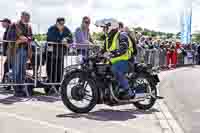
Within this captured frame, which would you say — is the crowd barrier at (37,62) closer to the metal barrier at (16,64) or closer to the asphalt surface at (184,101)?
the metal barrier at (16,64)

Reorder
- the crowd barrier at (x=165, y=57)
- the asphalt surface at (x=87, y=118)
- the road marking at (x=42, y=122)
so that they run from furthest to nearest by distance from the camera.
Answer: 1. the crowd barrier at (x=165, y=57)
2. the asphalt surface at (x=87, y=118)
3. the road marking at (x=42, y=122)

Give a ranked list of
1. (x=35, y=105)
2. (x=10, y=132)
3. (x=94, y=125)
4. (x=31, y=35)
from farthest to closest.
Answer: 1. (x=31, y=35)
2. (x=35, y=105)
3. (x=94, y=125)
4. (x=10, y=132)

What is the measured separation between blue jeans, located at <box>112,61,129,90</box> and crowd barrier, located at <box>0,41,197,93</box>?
2.70m

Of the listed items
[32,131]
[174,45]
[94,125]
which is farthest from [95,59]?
[174,45]

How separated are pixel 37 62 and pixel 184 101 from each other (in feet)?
11.6

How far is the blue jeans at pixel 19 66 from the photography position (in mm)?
12156

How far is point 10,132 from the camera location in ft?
26.3

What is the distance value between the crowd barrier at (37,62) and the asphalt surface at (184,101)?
2443 millimetres

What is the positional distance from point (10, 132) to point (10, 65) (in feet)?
15.2

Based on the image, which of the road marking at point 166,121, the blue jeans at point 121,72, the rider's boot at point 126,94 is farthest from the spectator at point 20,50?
the road marking at point 166,121

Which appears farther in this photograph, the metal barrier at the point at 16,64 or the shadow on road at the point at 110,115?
the metal barrier at the point at 16,64

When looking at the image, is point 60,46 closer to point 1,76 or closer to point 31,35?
point 31,35

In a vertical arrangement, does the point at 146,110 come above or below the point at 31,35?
below

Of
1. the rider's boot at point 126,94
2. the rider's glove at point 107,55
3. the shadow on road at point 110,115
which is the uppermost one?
the rider's glove at point 107,55
